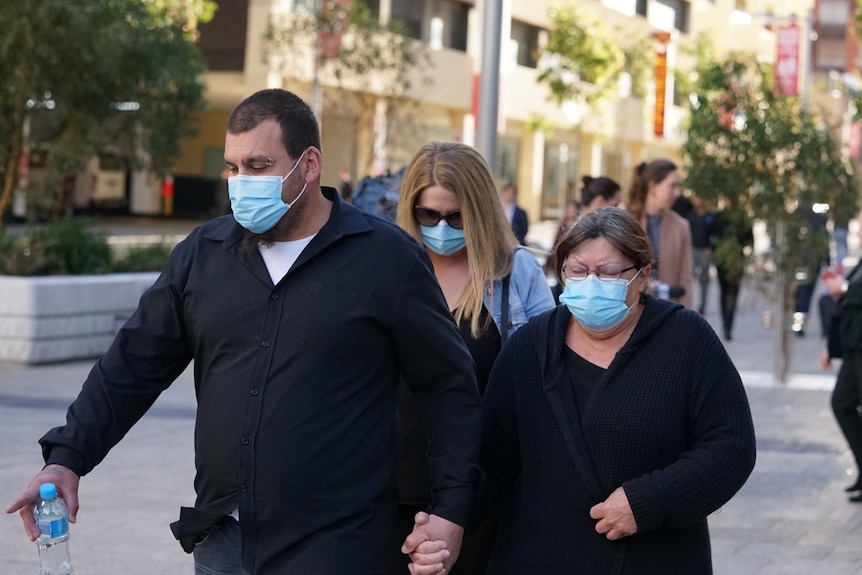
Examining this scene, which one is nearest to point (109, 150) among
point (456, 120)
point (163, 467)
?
point (163, 467)

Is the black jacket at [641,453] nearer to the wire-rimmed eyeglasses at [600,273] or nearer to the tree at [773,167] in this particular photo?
the wire-rimmed eyeglasses at [600,273]

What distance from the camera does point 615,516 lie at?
11.6 feet

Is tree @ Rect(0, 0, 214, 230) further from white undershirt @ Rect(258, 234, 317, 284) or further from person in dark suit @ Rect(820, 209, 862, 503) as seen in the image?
white undershirt @ Rect(258, 234, 317, 284)

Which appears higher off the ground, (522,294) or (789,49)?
(789,49)

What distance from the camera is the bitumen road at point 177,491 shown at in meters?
6.95

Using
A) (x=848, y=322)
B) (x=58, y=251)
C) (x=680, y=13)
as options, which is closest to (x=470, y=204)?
(x=848, y=322)

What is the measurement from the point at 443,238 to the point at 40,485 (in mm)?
1623

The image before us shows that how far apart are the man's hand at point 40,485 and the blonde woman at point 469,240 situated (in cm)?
140

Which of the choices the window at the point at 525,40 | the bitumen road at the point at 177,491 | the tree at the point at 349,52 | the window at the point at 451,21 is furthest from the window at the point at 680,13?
the bitumen road at the point at 177,491

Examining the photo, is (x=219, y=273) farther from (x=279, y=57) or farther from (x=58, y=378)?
(x=279, y=57)

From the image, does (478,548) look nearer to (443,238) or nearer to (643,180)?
(443,238)

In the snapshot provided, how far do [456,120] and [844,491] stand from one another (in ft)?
139

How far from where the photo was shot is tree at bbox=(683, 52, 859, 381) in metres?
13.5

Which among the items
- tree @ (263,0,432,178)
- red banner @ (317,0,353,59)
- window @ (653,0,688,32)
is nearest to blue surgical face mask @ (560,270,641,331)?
tree @ (263,0,432,178)
